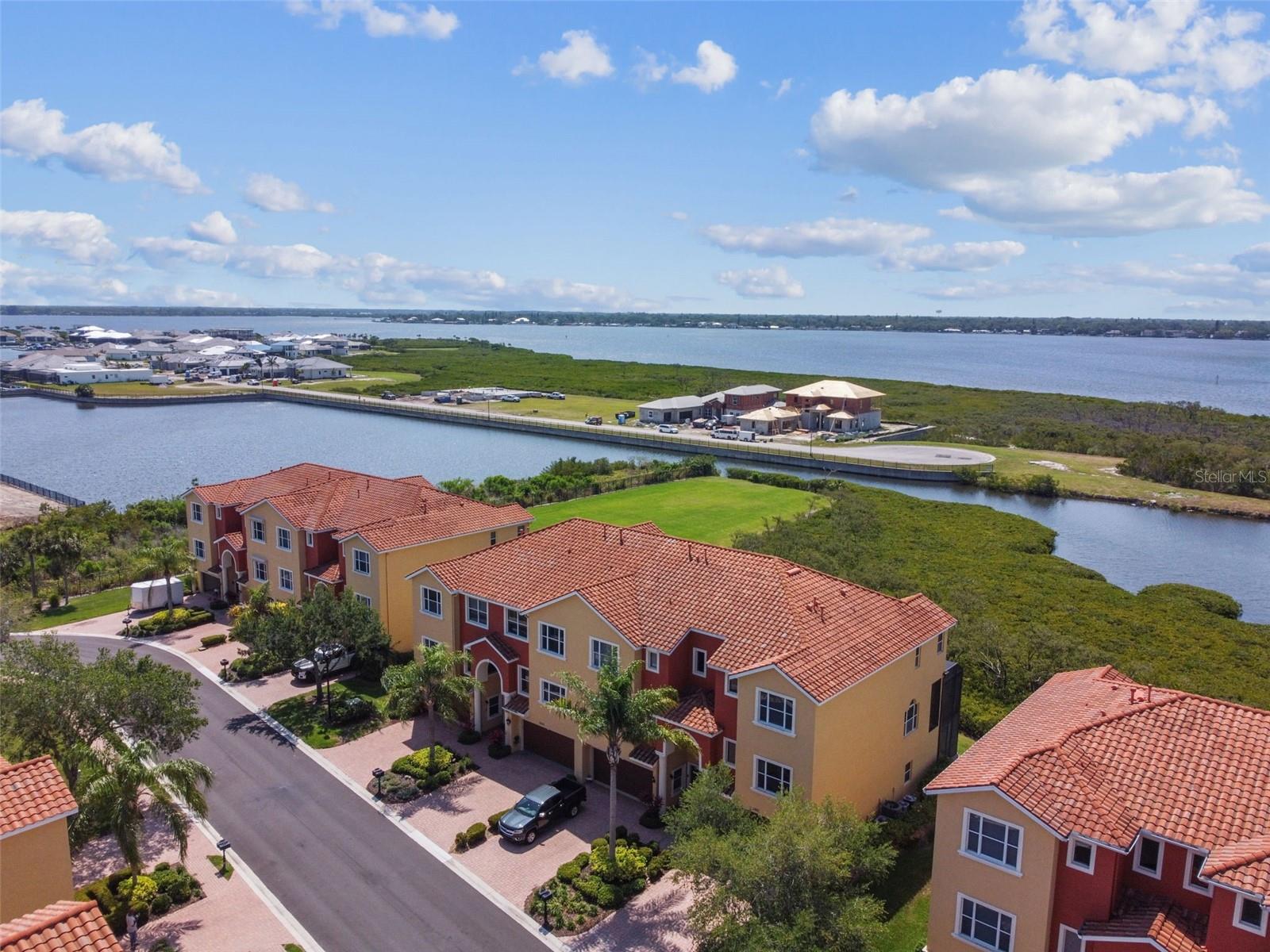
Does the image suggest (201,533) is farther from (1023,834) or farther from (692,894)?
(1023,834)

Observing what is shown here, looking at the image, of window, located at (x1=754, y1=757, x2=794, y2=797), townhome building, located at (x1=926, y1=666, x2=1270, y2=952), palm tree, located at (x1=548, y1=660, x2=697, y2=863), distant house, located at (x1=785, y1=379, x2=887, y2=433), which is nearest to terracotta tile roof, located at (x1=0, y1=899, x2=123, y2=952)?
palm tree, located at (x1=548, y1=660, x2=697, y2=863)

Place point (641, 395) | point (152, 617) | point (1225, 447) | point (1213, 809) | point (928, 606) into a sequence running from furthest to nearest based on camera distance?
point (641, 395) < point (1225, 447) < point (152, 617) < point (928, 606) < point (1213, 809)

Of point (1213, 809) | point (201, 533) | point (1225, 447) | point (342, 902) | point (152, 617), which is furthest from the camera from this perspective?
point (1225, 447)

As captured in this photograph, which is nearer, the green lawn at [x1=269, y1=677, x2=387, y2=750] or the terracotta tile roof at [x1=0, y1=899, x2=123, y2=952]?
the terracotta tile roof at [x1=0, y1=899, x2=123, y2=952]

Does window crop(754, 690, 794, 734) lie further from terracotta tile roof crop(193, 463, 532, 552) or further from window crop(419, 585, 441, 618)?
terracotta tile roof crop(193, 463, 532, 552)

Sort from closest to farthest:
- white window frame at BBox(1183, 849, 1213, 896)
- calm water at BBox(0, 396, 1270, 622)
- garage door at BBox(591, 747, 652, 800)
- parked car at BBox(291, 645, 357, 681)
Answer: white window frame at BBox(1183, 849, 1213, 896)
garage door at BBox(591, 747, 652, 800)
parked car at BBox(291, 645, 357, 681)
calm water at BBox(0, 396, 1270, 622)

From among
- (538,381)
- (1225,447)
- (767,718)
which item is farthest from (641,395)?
(767,718)
